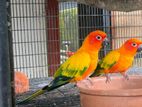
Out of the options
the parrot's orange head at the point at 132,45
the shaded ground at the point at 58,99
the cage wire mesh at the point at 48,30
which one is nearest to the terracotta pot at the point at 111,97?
the parrot's orange head at the point at 132,45

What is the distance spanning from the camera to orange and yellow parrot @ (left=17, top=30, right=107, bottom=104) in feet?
3.67

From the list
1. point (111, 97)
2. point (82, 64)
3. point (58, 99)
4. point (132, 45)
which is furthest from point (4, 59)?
point (58, 99)

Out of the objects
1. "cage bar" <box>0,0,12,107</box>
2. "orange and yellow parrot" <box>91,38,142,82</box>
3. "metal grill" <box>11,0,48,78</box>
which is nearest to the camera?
"cage bar" <box>0,0,12,107</box>

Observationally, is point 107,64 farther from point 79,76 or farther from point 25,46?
point 25,46

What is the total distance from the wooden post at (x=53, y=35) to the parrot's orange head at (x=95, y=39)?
5.74ft

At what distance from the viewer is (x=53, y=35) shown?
9.59 feet

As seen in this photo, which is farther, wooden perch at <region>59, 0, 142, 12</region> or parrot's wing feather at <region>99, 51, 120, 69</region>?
wooden perch at <region>59, 0, 142, 12</region>

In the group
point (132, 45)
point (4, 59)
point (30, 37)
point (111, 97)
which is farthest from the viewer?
point (30, 37)

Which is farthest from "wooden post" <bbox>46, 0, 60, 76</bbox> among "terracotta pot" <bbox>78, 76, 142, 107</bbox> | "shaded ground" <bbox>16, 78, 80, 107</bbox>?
"terracotta pot" <bbox>78, 76, 142, 107</bbox>

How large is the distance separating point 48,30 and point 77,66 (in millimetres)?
1824

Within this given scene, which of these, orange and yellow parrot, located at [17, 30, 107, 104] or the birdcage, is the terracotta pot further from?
the birdcage

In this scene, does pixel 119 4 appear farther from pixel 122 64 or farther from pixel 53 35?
pixel 53 35

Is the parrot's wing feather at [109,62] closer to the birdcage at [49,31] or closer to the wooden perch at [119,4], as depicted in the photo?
the wooden perch at [119,4]

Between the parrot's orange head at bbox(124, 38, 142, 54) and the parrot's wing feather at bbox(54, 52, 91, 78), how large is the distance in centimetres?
21
